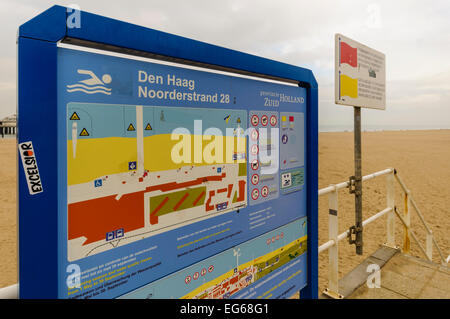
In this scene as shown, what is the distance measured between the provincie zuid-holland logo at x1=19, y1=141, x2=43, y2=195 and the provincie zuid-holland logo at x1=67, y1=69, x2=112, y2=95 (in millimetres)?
245

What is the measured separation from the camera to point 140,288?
1.27 metres

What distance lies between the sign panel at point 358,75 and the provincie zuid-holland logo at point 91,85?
2.05 meters

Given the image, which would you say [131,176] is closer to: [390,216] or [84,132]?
[84,132]

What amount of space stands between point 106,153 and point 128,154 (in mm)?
90

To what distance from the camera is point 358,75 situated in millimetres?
2844

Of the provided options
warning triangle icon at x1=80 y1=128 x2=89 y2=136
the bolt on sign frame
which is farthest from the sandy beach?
warning triangle icon at x1=80 y1=128 x2=89 y2=136

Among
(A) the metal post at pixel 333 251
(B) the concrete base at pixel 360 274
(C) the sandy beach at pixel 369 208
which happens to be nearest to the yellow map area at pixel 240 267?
(A) the metal post at pixel 333 251

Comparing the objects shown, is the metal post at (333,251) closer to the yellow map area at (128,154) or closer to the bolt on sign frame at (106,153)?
the bolt on sign frame at (106,153)

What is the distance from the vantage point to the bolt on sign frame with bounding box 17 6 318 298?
0.98 m

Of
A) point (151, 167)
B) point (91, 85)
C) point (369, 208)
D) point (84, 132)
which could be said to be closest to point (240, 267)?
point (151, 167)

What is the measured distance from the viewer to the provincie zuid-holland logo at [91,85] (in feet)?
3.49

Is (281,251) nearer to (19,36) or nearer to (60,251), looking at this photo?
(60,251)
